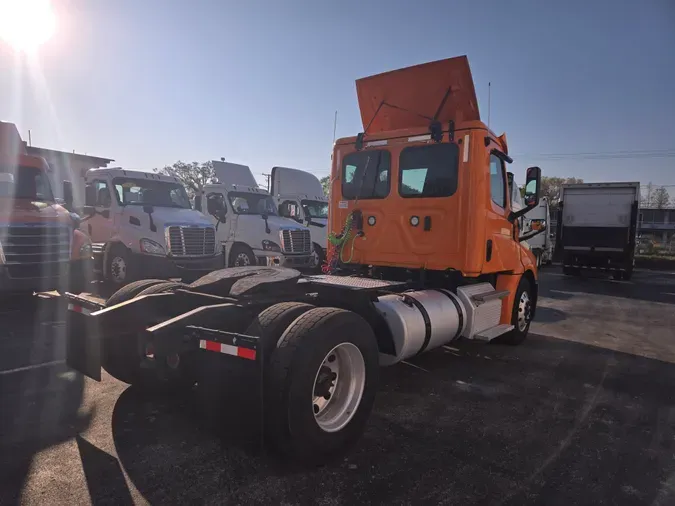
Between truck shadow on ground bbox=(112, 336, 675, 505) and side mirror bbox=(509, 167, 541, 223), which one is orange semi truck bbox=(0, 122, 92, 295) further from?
side mirror bbox=(509, 167, 541, 223)

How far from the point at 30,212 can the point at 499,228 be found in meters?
7.69

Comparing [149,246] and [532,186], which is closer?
[532,186]

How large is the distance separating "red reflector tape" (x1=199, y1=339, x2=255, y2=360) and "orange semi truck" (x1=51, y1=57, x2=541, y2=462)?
0.03 feet

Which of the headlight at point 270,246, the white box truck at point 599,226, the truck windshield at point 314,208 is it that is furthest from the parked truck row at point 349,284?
the white box truck at point 599,226

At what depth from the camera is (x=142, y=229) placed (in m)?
10.4

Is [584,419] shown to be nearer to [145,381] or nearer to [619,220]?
[145,381]

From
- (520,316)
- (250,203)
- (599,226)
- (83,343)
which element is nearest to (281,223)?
(250,203)

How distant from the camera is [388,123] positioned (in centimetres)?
662

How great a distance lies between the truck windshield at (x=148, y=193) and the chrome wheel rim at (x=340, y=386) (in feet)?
29.1

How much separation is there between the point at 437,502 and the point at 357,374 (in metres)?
1.08

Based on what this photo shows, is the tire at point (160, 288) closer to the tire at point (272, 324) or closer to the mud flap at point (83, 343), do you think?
the mud flap at point (83, 343)

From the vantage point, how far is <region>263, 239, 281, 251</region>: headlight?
12.6m

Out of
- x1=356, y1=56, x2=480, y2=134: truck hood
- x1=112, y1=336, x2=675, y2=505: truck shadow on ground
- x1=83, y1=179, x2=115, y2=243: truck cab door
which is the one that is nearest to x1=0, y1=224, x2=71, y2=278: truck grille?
x1=83, y1=179, x2=115, y2=243: truck cab door

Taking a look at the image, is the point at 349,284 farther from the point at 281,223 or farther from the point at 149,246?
the point at 281,223
